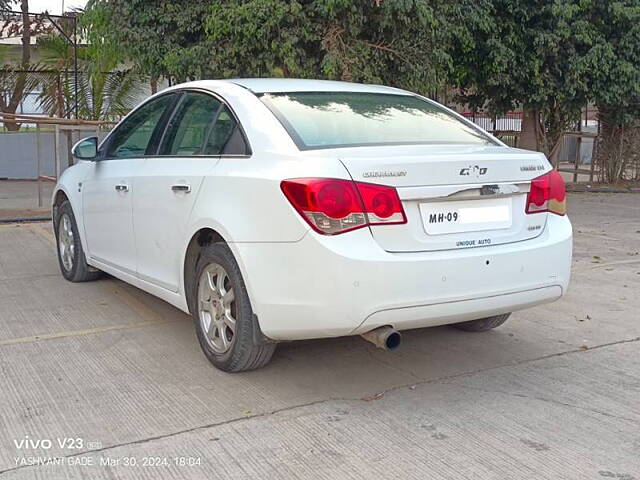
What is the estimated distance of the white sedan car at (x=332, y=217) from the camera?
362 centimetres

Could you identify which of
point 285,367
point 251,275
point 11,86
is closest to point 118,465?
point 251,275

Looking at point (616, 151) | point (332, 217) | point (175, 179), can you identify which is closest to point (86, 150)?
point (175, 179)

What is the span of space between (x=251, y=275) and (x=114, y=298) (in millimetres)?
2525

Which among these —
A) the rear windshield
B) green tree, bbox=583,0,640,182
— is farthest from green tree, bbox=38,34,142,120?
the rear windshield

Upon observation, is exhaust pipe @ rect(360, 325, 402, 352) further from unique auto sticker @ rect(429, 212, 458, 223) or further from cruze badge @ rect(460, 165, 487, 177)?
cruze badge @ rect(460, 165, 487, 177)

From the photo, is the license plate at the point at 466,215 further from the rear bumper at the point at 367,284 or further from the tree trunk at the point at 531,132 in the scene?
the tree trunk at the point at 531,132

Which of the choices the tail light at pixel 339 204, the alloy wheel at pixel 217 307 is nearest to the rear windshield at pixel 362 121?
the tail light at pixel 339 204

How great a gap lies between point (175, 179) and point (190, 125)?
0.45 metres

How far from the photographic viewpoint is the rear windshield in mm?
4125

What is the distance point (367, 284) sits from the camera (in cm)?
357

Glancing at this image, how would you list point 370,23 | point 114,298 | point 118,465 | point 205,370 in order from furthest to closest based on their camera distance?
point 370,23
point 114,298
point 205,370
point 118,465

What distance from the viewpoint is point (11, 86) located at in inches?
681

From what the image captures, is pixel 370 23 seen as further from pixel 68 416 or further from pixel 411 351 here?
pixel 68 416

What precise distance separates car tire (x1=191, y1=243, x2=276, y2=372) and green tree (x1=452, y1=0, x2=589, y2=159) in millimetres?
9045
